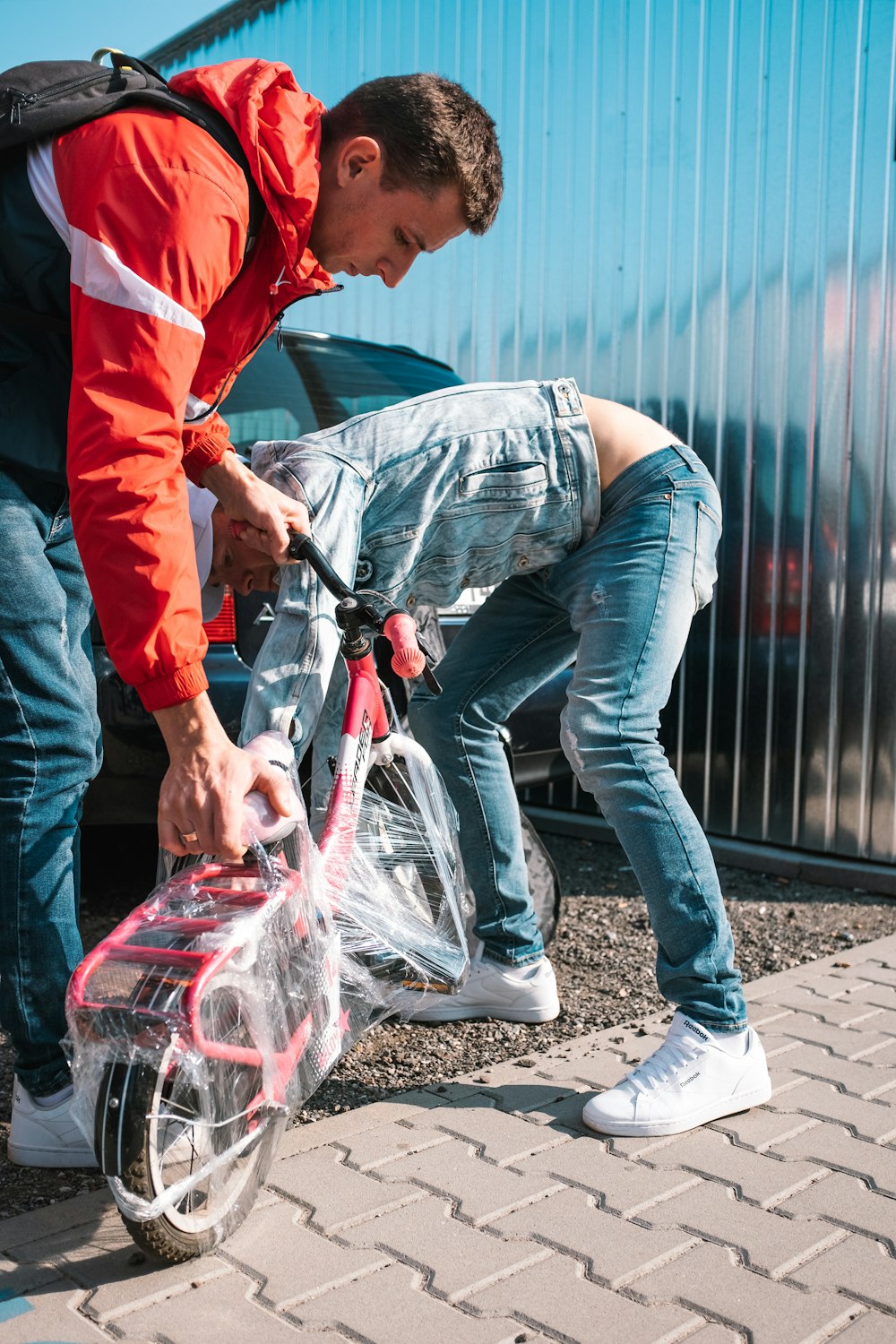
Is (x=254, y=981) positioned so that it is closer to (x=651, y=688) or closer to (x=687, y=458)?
(x=651, y=688)

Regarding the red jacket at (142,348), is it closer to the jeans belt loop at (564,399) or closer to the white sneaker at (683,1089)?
the jeans belt loop at (564,399)

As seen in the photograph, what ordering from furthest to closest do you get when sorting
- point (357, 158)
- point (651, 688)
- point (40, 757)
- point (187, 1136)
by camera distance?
point (651, 688), point (40, 757), point (357, 158), point (187, 1136)

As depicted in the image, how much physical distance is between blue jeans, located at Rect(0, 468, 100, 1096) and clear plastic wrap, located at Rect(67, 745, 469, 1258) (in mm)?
303

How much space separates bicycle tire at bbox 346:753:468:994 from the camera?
2.40 m

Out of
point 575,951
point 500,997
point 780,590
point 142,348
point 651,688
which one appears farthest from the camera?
point 780,590

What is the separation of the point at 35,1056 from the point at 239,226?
150cm

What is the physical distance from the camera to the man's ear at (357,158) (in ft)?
6.59

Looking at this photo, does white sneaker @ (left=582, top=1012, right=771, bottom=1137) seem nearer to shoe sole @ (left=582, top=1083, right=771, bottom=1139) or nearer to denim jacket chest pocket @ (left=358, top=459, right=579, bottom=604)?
shoe sole @ (left=582, top=1083, right=771, bottom=1139)

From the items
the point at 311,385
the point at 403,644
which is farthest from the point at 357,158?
the point at 311,385

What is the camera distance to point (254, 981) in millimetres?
1912

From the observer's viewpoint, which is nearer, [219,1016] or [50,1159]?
[219,1016]

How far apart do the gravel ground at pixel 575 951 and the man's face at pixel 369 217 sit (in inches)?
66.4

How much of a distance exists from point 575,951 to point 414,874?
1.34 metres

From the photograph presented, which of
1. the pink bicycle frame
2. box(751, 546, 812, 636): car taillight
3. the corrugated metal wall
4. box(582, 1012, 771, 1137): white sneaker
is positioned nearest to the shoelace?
box(582, 1012, 771, 1137): white sneaker
